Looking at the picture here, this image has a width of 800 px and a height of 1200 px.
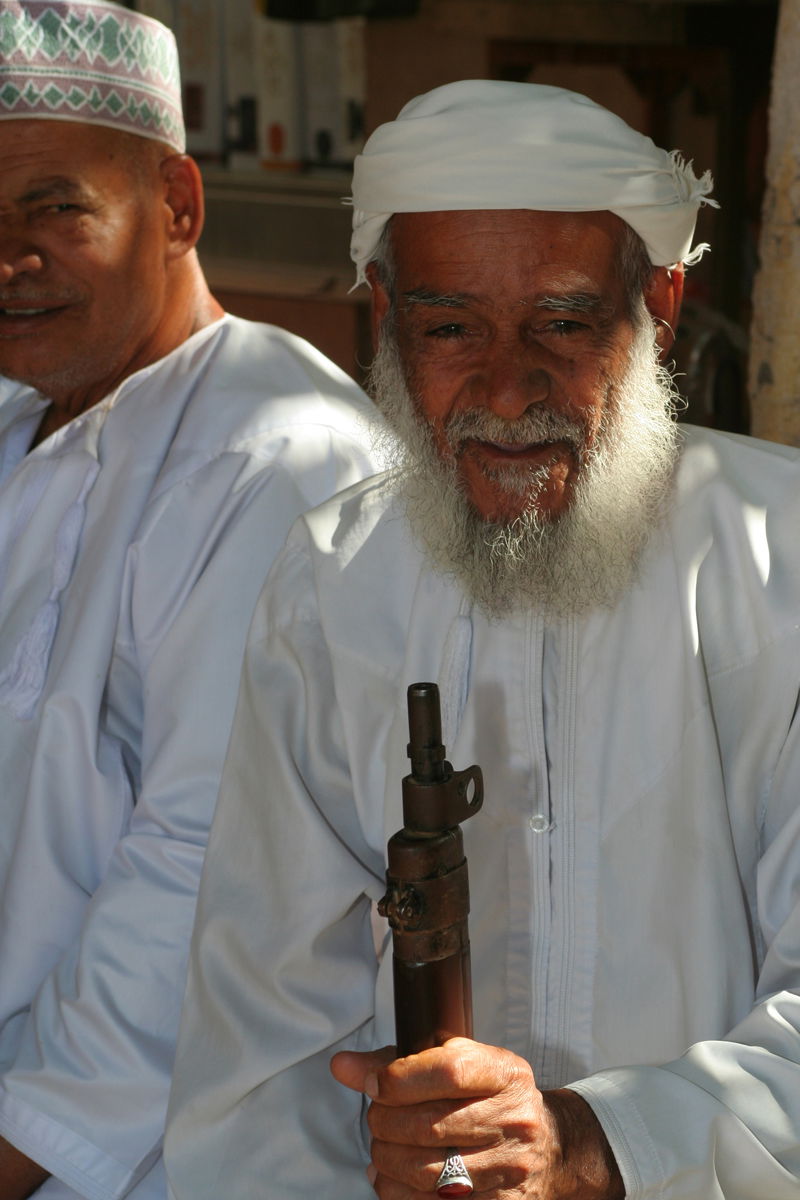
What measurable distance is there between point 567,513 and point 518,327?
0.28 metres

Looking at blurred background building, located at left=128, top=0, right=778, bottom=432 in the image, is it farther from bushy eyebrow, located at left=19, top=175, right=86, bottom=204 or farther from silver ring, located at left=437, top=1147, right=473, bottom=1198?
silver ring, located at left=437, top=1147, right=473, bottom=1198

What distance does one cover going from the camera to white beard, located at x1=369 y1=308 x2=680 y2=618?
2148 millimetres

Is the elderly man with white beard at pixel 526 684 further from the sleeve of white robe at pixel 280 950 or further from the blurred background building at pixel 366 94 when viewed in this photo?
the blurred background building at pixel 366 94

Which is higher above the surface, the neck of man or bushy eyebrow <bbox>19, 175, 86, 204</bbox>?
bushy eyebrow <bbox>19, 175, 86, 204</bbox>

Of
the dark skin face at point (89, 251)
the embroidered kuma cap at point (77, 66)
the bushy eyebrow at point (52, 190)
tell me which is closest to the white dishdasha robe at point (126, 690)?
the dark skin face at point (89, 251)

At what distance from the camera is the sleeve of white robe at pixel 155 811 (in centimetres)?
239

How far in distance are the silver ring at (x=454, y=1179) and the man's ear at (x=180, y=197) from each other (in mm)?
2163

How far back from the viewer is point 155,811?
2.53 m

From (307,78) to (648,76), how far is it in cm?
151

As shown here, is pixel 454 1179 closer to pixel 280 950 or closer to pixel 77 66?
pixel 280 950

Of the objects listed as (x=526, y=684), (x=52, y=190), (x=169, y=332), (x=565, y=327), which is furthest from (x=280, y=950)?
(x=52, y=190)

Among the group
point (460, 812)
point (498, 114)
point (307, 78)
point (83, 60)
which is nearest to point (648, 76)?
point (307, 78)

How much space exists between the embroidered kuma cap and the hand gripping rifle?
1.95 m

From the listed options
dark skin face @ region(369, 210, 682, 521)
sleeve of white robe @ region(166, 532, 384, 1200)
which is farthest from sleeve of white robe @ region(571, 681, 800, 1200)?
dark skin face @ region(369, 210, 682, 521)
